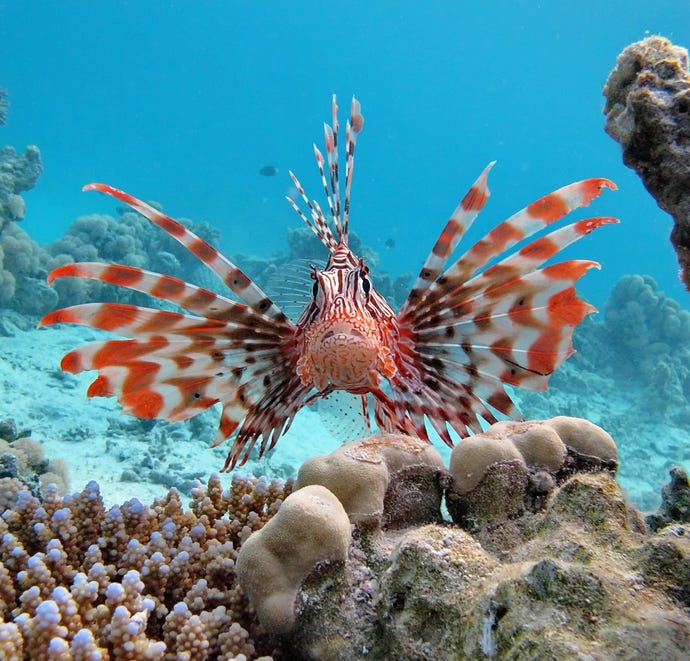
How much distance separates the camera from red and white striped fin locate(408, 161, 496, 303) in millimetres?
2932

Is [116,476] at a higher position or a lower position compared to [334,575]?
higher

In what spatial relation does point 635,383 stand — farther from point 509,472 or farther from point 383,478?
point 383,478

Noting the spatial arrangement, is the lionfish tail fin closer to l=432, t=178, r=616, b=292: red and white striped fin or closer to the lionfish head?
the lionfish head

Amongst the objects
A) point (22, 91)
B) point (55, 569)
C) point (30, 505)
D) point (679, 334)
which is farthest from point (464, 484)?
point (22, 91)

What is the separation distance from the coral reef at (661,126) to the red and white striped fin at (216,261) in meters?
1.87

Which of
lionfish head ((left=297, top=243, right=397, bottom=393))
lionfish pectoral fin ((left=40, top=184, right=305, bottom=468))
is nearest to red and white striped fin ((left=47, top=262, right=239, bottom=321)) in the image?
lionfish pectoral fin ((left=40, top=184, right=305, bottom=468))

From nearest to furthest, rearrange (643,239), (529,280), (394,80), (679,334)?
(529,280) → (679,334) → (643,239) → (394,80)

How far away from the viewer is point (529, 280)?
2.74 meters

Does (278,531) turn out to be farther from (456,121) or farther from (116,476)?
(456,121)

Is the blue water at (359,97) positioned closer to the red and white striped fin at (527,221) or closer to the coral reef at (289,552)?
the red and white striped fin at (527,221)

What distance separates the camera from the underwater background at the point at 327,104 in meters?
82.4

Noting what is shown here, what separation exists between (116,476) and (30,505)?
5.08 m

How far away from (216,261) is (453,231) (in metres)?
1.35

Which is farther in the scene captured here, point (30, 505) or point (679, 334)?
point (679, 334)
